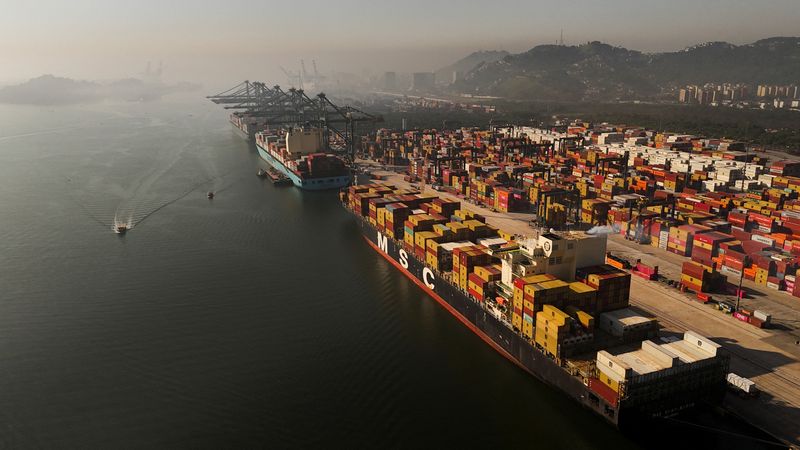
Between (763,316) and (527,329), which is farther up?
(527,329)

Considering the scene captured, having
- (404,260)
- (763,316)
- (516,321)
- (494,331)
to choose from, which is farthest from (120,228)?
(763,316)

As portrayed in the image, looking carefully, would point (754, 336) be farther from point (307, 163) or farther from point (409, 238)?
point (307, 163)

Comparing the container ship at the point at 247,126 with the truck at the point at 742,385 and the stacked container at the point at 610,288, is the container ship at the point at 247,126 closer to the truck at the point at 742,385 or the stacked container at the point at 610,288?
the stacked container at the point at 610,288

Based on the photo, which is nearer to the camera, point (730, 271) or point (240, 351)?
point (240, 351)

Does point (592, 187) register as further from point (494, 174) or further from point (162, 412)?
point (162, 412)

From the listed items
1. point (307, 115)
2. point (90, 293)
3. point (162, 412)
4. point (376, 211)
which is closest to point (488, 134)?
point (307, 115)

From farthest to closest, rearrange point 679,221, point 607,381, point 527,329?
point 679,221
point 527,329
point 607,381

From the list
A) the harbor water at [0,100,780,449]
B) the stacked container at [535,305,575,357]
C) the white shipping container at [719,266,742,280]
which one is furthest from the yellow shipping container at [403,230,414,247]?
the white shipping container at [719,266,742,280]
